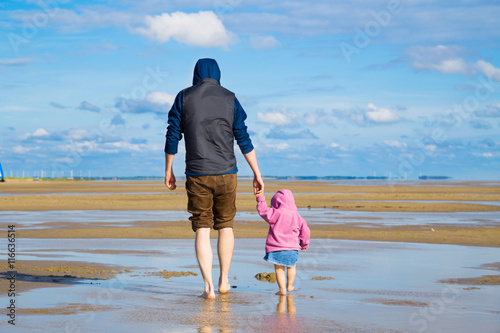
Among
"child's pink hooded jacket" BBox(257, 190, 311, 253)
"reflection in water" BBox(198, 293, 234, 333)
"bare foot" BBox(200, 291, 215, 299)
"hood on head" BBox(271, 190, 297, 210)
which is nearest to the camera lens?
"reflection in water" BBox(198, 293, 234, 333)

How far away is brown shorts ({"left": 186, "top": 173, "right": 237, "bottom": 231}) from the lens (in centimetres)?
645

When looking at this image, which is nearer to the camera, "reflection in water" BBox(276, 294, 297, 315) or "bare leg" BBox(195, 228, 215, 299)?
"reflection in water" BBox(276, 294, 297, 315)

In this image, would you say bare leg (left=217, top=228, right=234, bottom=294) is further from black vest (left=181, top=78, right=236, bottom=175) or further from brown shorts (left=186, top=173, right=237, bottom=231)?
black vest (left=181, top=78, right=236, bottom=175)

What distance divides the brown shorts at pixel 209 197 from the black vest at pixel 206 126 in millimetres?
88

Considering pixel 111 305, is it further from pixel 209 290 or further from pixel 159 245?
pixel 159 245

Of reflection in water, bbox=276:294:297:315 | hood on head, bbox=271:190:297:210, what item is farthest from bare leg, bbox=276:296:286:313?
hood on head, bbox=271:190:297:210

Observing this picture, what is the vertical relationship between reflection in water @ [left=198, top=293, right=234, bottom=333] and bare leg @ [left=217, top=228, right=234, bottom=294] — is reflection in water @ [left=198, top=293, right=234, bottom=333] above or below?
below

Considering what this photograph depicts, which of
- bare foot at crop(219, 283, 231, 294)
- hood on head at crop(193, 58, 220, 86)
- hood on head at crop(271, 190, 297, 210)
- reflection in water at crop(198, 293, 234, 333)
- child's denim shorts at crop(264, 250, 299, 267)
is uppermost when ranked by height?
hood on head at crop(193, 58, 220, 86)

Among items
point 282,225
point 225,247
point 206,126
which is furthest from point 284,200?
Answer: point 206,126

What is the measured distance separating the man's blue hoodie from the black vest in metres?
0.06

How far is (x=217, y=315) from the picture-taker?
17.9 feet

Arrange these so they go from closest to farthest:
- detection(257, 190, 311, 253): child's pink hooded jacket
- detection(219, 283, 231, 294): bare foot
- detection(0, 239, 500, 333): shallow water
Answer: detection(0, 239, 500, 333): shallow water < detection(219, 283, 231, 294): bare foot < detection(257, 190, 311, 253): child's pink hooded jacket

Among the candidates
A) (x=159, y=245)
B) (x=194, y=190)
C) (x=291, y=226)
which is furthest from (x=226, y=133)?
(x=159, y=245)

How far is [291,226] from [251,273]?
48.6 inches
